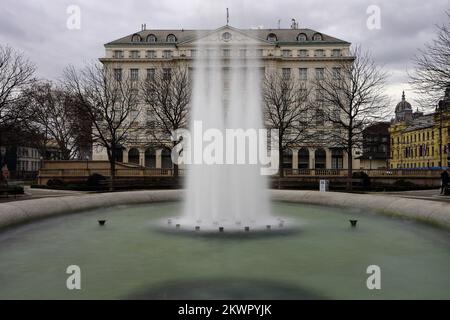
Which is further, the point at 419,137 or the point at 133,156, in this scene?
the point at 419,137

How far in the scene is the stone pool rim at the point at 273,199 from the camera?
473 inches

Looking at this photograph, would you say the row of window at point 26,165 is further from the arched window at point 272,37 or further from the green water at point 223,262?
the green water at point 223,262

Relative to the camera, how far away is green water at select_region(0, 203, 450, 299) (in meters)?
6.45

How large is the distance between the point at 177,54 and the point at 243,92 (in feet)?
201

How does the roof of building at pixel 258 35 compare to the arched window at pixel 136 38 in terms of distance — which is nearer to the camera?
the roof of building at pixel 258 35

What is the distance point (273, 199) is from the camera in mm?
20438

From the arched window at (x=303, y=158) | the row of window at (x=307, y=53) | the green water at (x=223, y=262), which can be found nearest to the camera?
the green water at (x=223, y=262)

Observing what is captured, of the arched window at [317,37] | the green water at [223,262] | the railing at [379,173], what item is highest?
the arched window at [317,37]

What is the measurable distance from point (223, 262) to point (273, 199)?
12426 mm

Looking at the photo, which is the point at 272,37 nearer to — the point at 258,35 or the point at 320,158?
the point at 258,35

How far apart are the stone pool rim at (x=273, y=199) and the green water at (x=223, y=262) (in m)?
0.49

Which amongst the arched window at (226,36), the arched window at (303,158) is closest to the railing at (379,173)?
the arched window at (303,158)

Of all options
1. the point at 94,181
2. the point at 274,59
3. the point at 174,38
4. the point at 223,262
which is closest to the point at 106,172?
the point at 94,181

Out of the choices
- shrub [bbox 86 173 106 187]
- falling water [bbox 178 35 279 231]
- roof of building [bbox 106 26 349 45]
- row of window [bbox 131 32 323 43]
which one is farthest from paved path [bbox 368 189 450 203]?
row of window [bbox 131 32 323 43]
